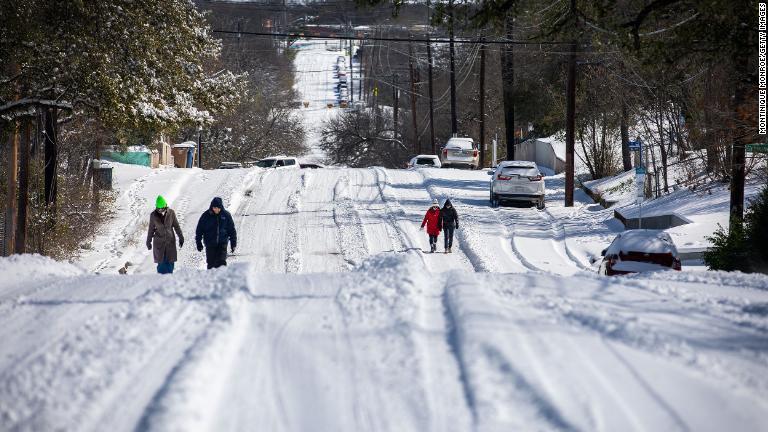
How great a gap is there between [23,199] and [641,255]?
14.5 metres

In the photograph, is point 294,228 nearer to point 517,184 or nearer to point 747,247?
point 517,184

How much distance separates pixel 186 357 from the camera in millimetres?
6871

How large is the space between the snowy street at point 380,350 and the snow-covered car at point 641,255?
445 cm

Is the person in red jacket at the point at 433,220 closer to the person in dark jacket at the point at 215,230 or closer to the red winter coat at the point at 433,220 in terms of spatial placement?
the red winter coat at the point at 433,220

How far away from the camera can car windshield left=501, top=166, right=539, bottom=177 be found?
108 ft

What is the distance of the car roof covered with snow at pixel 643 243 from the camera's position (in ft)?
55.3

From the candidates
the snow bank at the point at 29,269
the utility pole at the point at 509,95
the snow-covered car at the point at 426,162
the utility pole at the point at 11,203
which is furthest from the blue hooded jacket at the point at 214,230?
the snow-covered car at the point at 426,162

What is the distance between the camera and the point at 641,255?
16.9m

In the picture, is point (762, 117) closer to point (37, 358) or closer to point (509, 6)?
point (509, 6)

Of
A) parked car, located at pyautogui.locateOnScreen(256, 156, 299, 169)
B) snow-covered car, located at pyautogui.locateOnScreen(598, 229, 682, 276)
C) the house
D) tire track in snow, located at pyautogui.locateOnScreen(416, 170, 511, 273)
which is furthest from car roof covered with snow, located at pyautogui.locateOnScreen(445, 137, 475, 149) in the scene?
snow-covered car, located at pyautogui.locateOnScreen(598, 229, 682, 276)

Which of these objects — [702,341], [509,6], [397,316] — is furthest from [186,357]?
[509,6]

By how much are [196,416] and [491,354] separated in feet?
7.54

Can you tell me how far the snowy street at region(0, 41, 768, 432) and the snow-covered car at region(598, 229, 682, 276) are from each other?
4453mm

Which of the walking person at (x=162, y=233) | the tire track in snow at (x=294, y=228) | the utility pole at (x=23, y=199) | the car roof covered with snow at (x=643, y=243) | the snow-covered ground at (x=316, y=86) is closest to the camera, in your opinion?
the walking person at (x=162, y=233)
